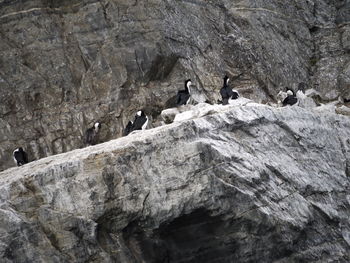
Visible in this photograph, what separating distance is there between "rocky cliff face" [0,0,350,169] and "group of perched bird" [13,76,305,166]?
906mm

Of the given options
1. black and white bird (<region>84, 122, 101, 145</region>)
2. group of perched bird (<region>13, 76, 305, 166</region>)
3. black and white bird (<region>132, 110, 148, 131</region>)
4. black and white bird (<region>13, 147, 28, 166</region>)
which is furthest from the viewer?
black and white bird (<region>84, 122, 101, 145</region>)

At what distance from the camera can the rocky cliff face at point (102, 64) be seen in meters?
29.7

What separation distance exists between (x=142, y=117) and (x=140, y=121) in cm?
21

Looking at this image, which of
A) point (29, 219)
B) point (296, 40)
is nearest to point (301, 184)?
point (29, 219)

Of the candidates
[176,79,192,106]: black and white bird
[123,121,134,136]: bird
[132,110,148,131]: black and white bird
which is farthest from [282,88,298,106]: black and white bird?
[123,121,134,136]: bird

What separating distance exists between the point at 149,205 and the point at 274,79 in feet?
39.0

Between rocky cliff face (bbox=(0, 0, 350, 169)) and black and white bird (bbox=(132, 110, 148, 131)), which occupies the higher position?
rocky cliff face (bbox=(0, 0, 350, 169))

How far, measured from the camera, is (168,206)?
72.5ft

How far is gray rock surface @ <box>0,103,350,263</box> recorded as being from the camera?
21.8 meters

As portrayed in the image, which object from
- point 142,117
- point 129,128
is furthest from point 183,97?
point 129,128

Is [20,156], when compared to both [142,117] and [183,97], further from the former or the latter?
[183,97]

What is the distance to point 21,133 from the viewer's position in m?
29.5

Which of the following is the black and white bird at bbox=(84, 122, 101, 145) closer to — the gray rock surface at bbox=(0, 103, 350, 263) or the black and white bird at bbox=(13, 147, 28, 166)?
the black and white bird at bbox=(13, 147, 28, 166)

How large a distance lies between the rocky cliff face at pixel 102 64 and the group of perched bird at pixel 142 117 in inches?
35.7
